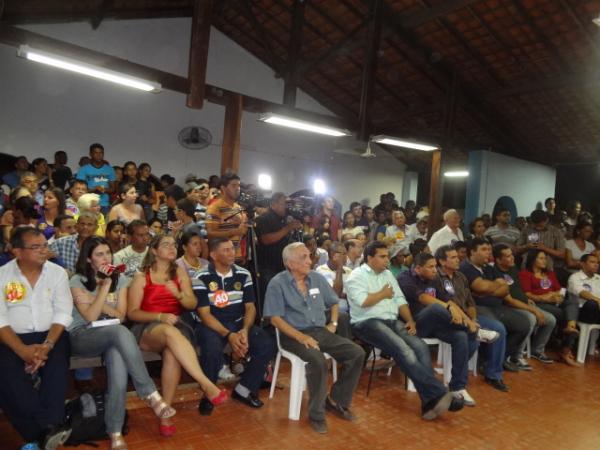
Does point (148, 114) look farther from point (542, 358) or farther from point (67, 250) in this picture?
point (542, 358)

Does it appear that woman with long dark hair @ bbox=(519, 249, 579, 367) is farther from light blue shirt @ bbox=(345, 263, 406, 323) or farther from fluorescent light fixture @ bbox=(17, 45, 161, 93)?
fluorescent light fixture @ bbox=(17, 45, 161, 93)

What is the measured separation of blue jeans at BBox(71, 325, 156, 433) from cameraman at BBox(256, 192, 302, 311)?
1549 millimetres

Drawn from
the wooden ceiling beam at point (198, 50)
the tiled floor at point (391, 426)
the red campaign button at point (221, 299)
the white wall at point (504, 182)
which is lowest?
the tiled floor at point (391, 426)

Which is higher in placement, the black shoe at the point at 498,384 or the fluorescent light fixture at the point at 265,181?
Result: the fluorescent light fixture at the point at 265,181

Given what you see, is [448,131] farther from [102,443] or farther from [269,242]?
[102,443]

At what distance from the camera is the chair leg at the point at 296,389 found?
3418mm

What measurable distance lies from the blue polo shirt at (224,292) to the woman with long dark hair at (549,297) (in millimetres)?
3525

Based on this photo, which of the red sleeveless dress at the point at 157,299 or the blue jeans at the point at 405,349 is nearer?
the red sleeveless dress at the point at 157,299

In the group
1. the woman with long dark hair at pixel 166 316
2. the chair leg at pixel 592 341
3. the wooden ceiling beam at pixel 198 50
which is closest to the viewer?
the woman with long dark hair at pixel 166 316

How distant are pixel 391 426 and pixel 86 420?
79.4 inches

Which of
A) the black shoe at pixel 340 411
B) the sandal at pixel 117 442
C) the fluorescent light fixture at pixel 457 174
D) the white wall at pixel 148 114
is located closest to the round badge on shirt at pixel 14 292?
the sandal at pixel 117 442

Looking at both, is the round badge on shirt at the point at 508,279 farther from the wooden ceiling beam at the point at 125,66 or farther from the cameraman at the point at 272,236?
the wooden ceiling beam at the point at 125,66

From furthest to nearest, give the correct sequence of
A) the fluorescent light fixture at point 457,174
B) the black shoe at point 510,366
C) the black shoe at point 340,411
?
the fluorescent light fixture at point 457,174 < the black shoe at point 510,366 < the black shoe at point 340,411

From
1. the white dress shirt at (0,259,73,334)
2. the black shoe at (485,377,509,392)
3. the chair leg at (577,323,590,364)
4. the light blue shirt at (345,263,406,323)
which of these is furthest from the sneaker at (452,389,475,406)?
the white dress shirt at (0,259,73,334)
